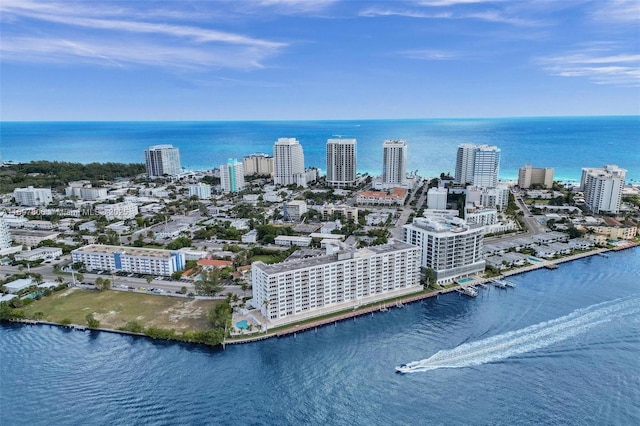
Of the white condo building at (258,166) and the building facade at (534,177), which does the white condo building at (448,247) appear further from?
the white condo building at (258,166)

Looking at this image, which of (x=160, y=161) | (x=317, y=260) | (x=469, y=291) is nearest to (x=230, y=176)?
(x=160, y=161)

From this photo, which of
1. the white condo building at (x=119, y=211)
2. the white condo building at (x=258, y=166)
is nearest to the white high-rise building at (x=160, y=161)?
the white condo building at (x=258, y=166)

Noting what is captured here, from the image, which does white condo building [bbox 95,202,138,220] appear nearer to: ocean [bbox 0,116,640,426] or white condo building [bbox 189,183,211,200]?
white condo building [bbox 189,183,211,200]

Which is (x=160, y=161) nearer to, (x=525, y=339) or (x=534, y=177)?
(x=534, y=177)

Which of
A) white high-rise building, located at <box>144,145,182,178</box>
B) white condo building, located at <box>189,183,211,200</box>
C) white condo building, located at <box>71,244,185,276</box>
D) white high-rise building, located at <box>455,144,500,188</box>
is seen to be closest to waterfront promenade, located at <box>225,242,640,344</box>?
Result: white condo building, located at <box>71,244,185,276</box>

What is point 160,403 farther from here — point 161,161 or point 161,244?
point 161,161
